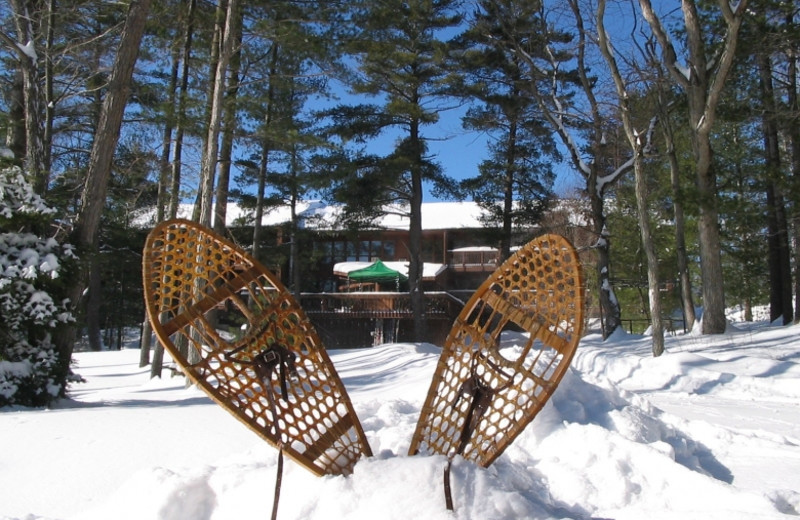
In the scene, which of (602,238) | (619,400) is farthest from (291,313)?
(602,238)

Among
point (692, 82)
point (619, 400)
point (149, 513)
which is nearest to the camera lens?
point (149, 513)

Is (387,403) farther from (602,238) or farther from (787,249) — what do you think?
(787,249)

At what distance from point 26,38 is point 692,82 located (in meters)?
11.5

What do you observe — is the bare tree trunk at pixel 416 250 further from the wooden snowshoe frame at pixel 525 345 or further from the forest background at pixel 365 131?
the wooden snowshoe frame at pixel 525 345

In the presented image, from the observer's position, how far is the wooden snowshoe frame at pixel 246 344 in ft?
7.71

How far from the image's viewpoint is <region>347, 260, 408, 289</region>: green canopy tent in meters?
24.0

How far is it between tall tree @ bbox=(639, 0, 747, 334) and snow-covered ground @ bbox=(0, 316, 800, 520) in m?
5.84

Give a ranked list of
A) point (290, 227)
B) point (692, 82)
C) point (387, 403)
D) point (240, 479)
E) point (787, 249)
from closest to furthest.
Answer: point (240, 479) < point (387, 403) < point (692, 82) < point (787, 249) < point (290, 227)

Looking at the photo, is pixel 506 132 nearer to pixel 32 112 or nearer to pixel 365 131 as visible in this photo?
pixel 365 131

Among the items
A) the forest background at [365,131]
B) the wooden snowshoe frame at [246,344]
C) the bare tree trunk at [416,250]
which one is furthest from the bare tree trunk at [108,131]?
the bare tree trunk at [416,250]

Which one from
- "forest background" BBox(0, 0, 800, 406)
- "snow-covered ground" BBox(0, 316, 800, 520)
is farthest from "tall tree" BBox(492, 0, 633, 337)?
"snow-covered ground" BBox(0, 316, 800, 520)

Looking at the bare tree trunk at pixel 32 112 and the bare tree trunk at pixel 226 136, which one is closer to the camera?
the bare tree trunk at pixel 32 112

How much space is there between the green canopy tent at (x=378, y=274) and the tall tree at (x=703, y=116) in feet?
43.8

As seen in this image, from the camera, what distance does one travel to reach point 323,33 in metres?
10.3
